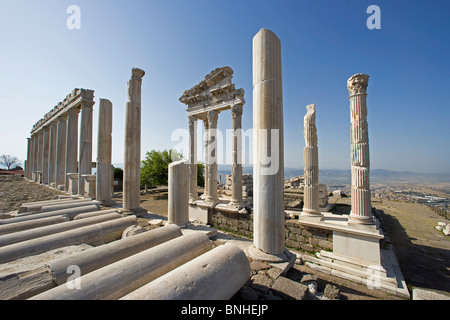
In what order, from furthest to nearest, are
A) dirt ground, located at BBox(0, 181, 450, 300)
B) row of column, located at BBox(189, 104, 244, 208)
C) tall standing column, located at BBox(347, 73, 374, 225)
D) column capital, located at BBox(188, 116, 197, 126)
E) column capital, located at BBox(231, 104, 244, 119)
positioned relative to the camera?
column capital, located at BBox(188, 116, 197, 126)
column capital, located at BBox(231, 104, 244, 119)
row of column, located at BBox(189, 104, 244, 208)
tall standing column, located at BBox(347, 73, 374, 225)
dirt ground, located at BBox(0, 181, 450, 300)

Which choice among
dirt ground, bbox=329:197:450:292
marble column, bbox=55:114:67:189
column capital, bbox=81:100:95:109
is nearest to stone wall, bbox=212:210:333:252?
dirt ground, bbox=329:197:450:292

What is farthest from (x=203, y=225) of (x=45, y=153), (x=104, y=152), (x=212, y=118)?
(x=45, y=153)

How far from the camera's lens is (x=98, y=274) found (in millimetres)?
2385

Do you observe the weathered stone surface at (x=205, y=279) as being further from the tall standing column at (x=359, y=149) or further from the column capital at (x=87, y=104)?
the column capital at (x=87, y=104)

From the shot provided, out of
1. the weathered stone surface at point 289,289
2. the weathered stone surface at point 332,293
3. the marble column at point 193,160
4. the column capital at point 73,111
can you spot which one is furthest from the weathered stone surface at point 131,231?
the column capital at point 73,111

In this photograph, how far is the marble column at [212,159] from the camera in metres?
11.6

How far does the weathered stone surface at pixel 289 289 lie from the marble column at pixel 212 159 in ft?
26.1

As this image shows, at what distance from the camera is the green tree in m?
25.0

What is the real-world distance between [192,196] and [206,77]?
7.86 meters

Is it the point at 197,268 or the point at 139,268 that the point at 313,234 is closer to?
the point at 197,268

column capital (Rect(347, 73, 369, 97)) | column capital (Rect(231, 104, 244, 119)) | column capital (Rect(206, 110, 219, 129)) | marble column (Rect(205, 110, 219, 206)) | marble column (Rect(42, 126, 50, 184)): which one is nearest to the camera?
column capital (Rect(347, 73, 369, 97))

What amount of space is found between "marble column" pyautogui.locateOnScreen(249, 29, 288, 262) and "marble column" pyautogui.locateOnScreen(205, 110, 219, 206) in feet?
22.6

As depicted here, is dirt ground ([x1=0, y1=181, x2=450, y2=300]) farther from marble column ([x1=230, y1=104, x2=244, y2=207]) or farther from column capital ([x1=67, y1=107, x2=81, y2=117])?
column capital ([x1=67, y1=107, x2=81, y2=117])
